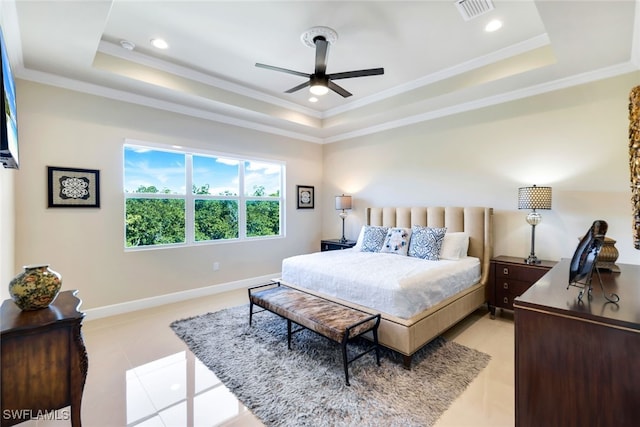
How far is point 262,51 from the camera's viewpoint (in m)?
3.30

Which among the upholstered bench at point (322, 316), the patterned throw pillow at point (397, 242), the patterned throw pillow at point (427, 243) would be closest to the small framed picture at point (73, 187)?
the upholstered bench at point (322, 316)

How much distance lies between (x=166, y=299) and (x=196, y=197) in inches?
61.6

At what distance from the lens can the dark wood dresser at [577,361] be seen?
1181mm

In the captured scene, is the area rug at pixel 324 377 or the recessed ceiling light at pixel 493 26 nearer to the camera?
the area rug at pixel 324 377

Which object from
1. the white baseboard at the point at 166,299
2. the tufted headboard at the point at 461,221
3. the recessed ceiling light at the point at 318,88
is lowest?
the white baseboard at the point at 166,299

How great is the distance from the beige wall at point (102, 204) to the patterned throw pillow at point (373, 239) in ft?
7.22

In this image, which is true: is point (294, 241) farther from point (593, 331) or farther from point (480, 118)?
point (593, 331)

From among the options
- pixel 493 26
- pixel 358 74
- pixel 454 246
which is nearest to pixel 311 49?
pixel 358 74

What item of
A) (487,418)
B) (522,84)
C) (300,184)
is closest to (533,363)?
(487,418)

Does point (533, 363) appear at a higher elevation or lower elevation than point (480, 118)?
lower

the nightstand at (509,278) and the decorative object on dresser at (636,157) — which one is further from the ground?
the decorative object on dresser at (636,157)

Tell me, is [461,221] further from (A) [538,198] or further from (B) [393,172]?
(B) [393,172]

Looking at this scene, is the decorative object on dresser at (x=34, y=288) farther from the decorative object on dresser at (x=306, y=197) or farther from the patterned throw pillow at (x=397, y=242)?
the decorative object on dresser at (x=306, y=197)

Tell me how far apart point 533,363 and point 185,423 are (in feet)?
6.82
